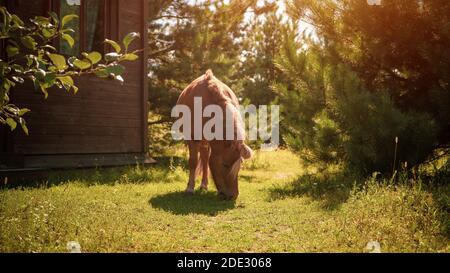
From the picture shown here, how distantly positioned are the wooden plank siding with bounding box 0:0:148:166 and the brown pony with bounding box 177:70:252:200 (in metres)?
2.87

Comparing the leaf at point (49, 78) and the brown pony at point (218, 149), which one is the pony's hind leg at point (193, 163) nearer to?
the brown pony at point (218, 149)

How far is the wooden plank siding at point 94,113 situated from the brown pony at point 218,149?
287cm

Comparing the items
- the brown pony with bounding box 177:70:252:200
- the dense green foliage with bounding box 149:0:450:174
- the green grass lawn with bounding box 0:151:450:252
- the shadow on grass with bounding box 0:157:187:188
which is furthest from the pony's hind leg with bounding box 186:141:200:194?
the dense green foliage with bounding box 149:0:450:174

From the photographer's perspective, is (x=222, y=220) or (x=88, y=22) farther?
(x=88, y=22)

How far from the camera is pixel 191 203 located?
255 inches

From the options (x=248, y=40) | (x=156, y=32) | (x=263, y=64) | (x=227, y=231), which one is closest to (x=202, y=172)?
(x=227, y=231)

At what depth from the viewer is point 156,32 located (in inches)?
567

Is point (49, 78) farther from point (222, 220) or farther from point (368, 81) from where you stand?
point (368, 81)

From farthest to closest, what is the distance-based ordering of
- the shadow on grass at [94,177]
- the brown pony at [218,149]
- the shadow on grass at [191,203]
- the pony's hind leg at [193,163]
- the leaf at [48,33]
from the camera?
the shadow on grass at [94,177] → the pony's hind leg at [193,163] → the brown pony at [218,149] → the shadow on grass at [191,203] → the leaf at [48,33]

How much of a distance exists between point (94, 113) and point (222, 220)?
5.50 meters

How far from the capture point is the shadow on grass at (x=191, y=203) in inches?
231

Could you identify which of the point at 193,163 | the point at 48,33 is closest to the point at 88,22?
the point at 193,163

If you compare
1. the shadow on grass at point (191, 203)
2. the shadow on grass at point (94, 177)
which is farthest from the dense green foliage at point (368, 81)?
the shadow on grass at point (94, 177)

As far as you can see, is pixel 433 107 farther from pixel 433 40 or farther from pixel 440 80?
pixel 433 40
